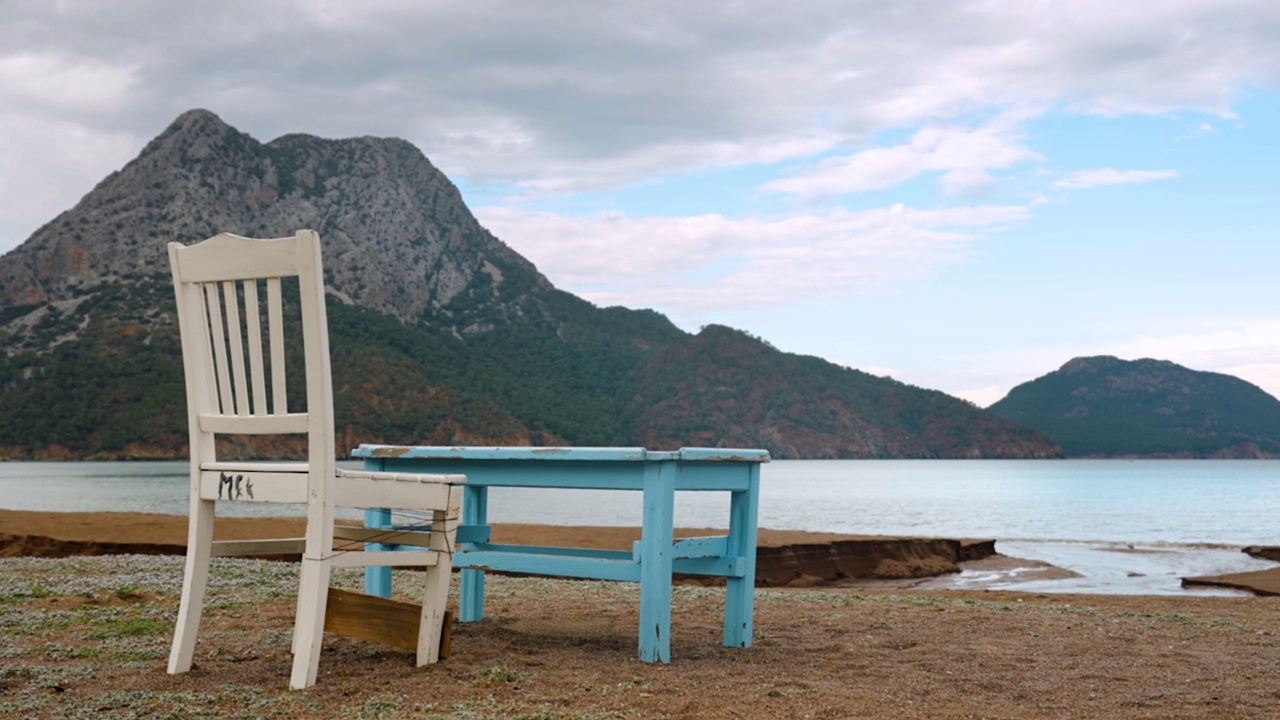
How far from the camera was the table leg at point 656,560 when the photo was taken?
455 cm

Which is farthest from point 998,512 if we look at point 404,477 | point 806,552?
point 404,477

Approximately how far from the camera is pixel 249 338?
4.04 m

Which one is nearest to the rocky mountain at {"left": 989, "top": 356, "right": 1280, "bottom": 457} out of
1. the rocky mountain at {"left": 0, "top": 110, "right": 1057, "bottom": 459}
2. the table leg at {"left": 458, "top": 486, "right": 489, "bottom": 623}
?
the rocky mountain at {"left": 0, "top": 110, "right": 1057, "bottom": 459}

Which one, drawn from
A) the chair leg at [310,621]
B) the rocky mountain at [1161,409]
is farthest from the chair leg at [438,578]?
the rocky mountain at [1161,409]

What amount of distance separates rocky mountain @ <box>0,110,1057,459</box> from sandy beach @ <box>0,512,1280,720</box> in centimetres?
6868

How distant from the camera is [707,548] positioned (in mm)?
Result: 5078

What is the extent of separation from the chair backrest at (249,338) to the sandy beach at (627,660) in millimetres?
928

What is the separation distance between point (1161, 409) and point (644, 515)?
19539 centimetres

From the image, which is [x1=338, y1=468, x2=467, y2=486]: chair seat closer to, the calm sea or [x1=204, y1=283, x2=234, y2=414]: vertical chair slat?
[x1=204, y1=283, x2=234, y2=414]: vertical chair slat

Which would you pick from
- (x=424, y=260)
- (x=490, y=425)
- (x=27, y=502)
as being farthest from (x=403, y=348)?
(x=27, y=502)

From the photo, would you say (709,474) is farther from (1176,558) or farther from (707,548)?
(1176,558)

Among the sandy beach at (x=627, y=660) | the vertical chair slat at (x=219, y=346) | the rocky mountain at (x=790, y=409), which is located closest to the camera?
the sandy beach at (x=627, y=660)

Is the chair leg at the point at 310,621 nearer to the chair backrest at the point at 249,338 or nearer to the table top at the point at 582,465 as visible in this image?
the chair backrest at the point at 249,338

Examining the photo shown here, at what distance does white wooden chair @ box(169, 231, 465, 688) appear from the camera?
392 cm
